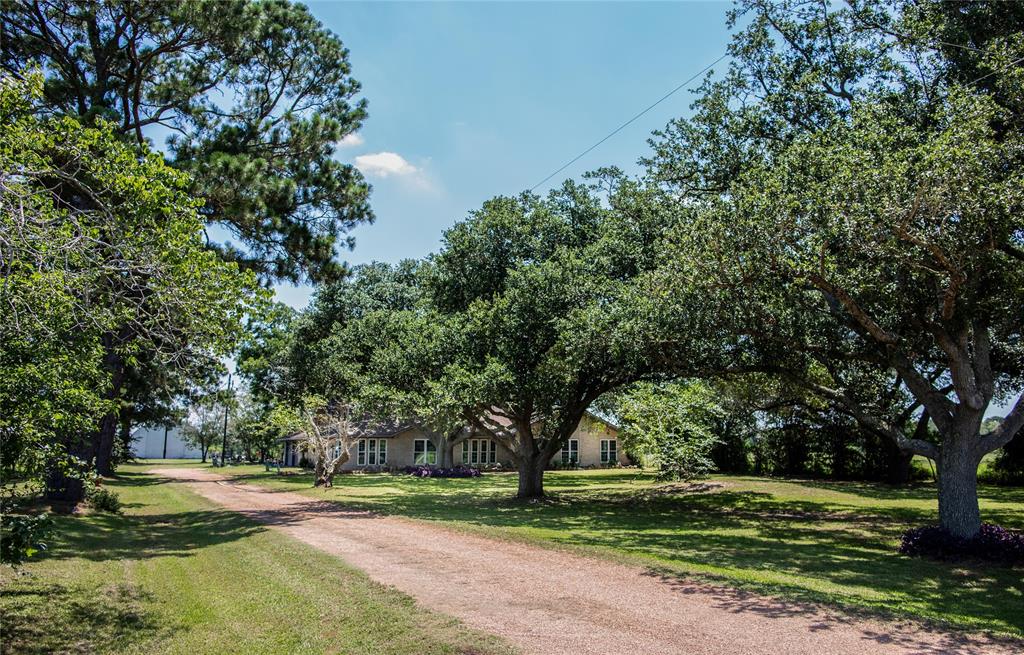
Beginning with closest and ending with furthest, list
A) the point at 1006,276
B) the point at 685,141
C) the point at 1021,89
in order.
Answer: the point at 1021,89
the point at 1006,276
the point at 685,141

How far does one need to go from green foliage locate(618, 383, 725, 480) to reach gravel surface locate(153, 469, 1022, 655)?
1398cm

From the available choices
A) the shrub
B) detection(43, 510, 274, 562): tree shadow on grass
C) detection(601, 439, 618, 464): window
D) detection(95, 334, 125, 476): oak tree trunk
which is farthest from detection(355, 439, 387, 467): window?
the shrub

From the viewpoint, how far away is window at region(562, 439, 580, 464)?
4706 centimetres

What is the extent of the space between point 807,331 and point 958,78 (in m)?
5.68

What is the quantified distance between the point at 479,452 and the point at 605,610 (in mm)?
38078

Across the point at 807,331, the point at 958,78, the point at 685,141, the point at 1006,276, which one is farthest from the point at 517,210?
the point at 1006,276

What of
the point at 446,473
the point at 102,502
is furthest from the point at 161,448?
the point at 102,502

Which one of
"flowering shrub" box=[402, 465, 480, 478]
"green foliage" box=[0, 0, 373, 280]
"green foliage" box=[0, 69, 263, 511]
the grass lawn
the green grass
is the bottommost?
"flowering shrub" box=[402, 465, 480, 478]

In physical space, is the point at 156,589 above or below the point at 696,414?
below

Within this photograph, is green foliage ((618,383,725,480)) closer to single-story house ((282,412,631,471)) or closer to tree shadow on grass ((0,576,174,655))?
single-story house ((282,412,631,471))

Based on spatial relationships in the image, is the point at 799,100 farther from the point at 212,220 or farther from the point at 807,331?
the point at 212,220

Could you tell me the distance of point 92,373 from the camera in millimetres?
9547

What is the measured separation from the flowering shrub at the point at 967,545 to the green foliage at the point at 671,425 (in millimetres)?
12083

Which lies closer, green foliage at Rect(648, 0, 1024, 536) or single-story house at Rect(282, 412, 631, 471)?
green foliage at Rect(648, 0, 1024, 536)
